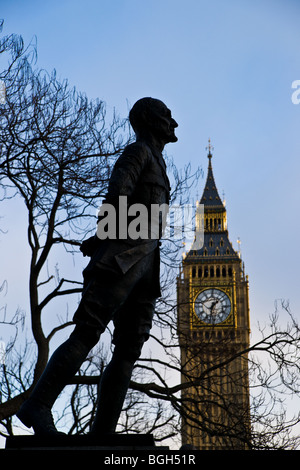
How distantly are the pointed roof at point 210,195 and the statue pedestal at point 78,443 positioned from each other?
85.2 meters

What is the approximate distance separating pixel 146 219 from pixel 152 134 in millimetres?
918

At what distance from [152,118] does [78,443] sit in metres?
2.86

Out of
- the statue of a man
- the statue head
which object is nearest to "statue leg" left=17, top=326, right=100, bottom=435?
the statue of a man

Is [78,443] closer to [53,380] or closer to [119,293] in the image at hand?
[53,380]

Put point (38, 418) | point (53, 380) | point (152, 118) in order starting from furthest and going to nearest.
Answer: point (152, 118) → point (53, 380) → point (38, 418)

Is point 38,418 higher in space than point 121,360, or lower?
lower

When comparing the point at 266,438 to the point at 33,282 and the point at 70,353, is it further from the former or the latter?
the point at 70,353

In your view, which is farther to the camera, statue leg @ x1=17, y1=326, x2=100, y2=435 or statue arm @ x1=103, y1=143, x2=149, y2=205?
statue arm @ x1=103, y1=143, x2=149, y2=205

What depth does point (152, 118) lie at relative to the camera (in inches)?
225

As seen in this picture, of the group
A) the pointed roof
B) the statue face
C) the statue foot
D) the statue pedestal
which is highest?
the pointed roof

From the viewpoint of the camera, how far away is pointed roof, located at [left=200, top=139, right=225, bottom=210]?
90562 mm

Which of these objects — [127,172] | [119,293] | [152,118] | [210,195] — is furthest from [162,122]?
[210,195]

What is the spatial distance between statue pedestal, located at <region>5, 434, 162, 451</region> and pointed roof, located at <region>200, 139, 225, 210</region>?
85.2m

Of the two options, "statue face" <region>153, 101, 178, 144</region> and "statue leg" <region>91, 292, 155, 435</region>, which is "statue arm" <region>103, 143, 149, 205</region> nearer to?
"statue face" <region>153, 101, 178, 144</region>
